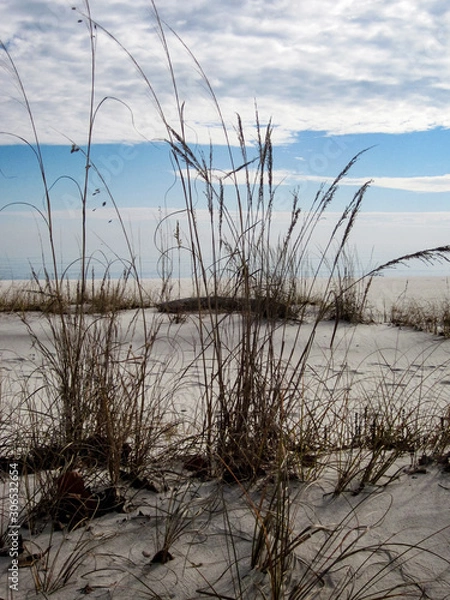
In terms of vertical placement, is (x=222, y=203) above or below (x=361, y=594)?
above

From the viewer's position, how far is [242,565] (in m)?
1.54

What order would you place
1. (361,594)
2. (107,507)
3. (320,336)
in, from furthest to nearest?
(320,336) → (107,507) → (361,594)

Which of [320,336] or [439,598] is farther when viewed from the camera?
[320,336]

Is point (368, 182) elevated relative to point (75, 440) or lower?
elevated

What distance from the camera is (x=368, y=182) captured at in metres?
2.23

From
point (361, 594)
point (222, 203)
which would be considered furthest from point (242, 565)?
point (222, 203)

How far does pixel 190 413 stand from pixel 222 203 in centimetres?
147

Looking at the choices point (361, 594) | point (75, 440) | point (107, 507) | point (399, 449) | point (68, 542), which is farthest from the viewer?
point (399, 449)

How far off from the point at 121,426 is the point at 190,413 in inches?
42.0

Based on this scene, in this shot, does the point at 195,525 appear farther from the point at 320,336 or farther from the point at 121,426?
the point at 320,336

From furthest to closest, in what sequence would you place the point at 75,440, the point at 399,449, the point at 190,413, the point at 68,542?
1. the point at 190,413
2. the point at 399,449
3. the point at 75,440
4. the point at 68,542

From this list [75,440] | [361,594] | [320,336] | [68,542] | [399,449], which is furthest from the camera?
[320,336]

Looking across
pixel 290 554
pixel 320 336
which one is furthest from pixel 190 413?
pixel 320 336

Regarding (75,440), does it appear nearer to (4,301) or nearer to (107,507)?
(107,507)
